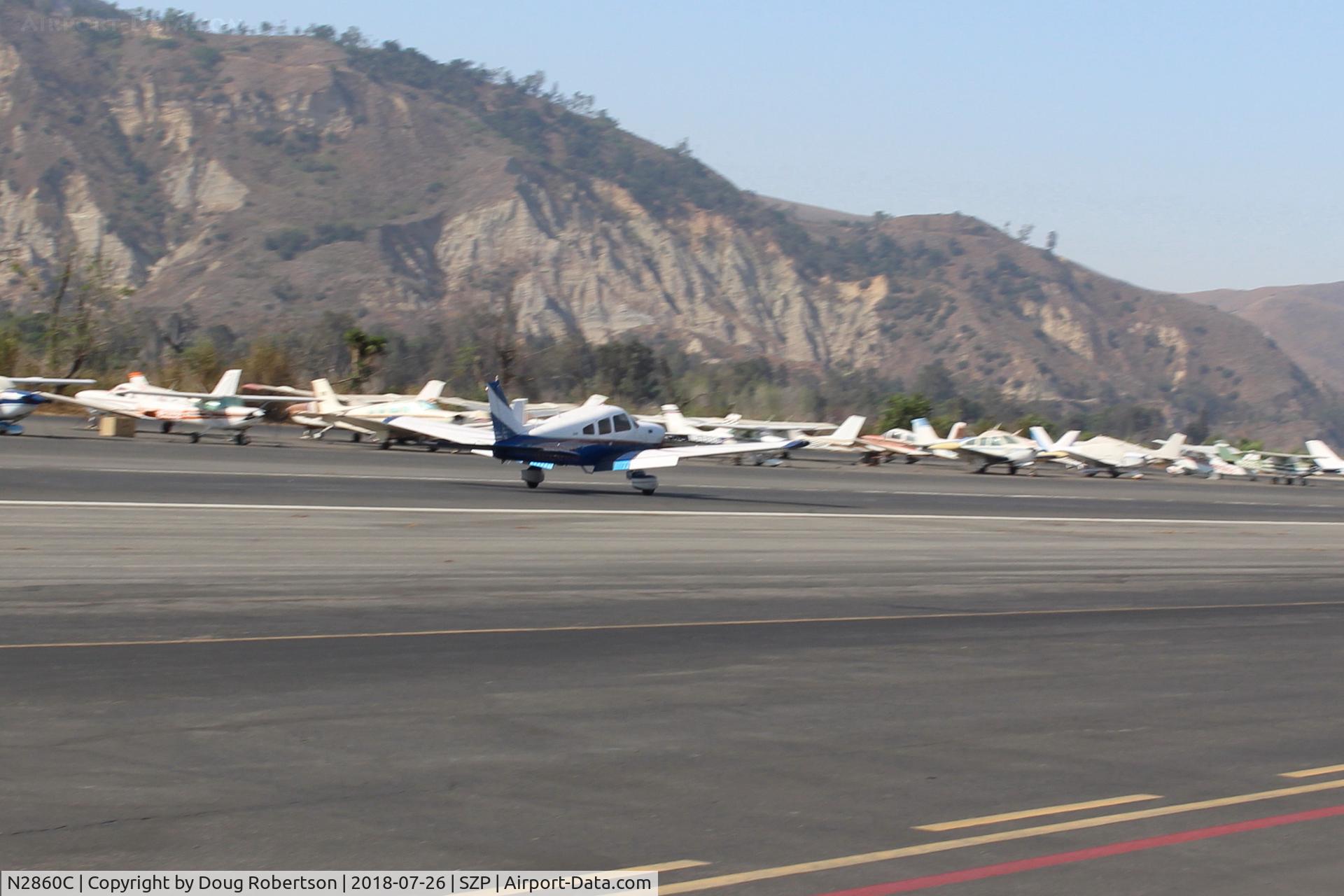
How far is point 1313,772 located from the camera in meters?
9.35

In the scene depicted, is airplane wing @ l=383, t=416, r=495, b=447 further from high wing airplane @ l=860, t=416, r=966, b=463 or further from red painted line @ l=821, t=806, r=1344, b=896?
high wing airplane @ l=860, t=416, r=966, b=463

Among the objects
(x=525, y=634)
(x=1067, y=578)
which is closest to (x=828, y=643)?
(x=525, y=634)

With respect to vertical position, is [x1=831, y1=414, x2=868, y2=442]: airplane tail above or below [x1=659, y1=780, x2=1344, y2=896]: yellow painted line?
above

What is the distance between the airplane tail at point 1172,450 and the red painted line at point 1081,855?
6815 centimetres

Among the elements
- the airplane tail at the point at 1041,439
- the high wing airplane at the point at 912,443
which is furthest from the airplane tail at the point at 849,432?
the airplane tail at the point at 1041,439

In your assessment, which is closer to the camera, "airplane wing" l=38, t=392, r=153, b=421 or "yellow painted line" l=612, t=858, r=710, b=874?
"yellow painted line" l=612, t=858, r=710, b=874

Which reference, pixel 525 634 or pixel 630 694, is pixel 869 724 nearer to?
pixel 630 694

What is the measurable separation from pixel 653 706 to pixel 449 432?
85.6ft

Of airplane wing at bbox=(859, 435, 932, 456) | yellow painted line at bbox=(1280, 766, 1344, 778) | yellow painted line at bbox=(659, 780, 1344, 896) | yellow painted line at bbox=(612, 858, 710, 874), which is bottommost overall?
yellow painted line at bbox=(612, 858, 710, 874)

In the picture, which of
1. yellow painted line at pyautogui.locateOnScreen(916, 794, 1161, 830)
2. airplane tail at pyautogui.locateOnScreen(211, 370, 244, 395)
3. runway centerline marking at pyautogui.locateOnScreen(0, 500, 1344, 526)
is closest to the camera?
yellow painted line at pyautogui.locateOnScreen(916, 794, 1161, 830)

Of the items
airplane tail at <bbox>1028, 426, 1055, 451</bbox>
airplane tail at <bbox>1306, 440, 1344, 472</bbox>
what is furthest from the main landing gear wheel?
airplane tail at <bbox>1306, 440, 1344, 472</bbox>

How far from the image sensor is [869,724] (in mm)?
10391

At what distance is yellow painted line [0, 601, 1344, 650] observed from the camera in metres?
12.5

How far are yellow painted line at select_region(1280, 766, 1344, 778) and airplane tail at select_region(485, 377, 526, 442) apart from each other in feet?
78.2
